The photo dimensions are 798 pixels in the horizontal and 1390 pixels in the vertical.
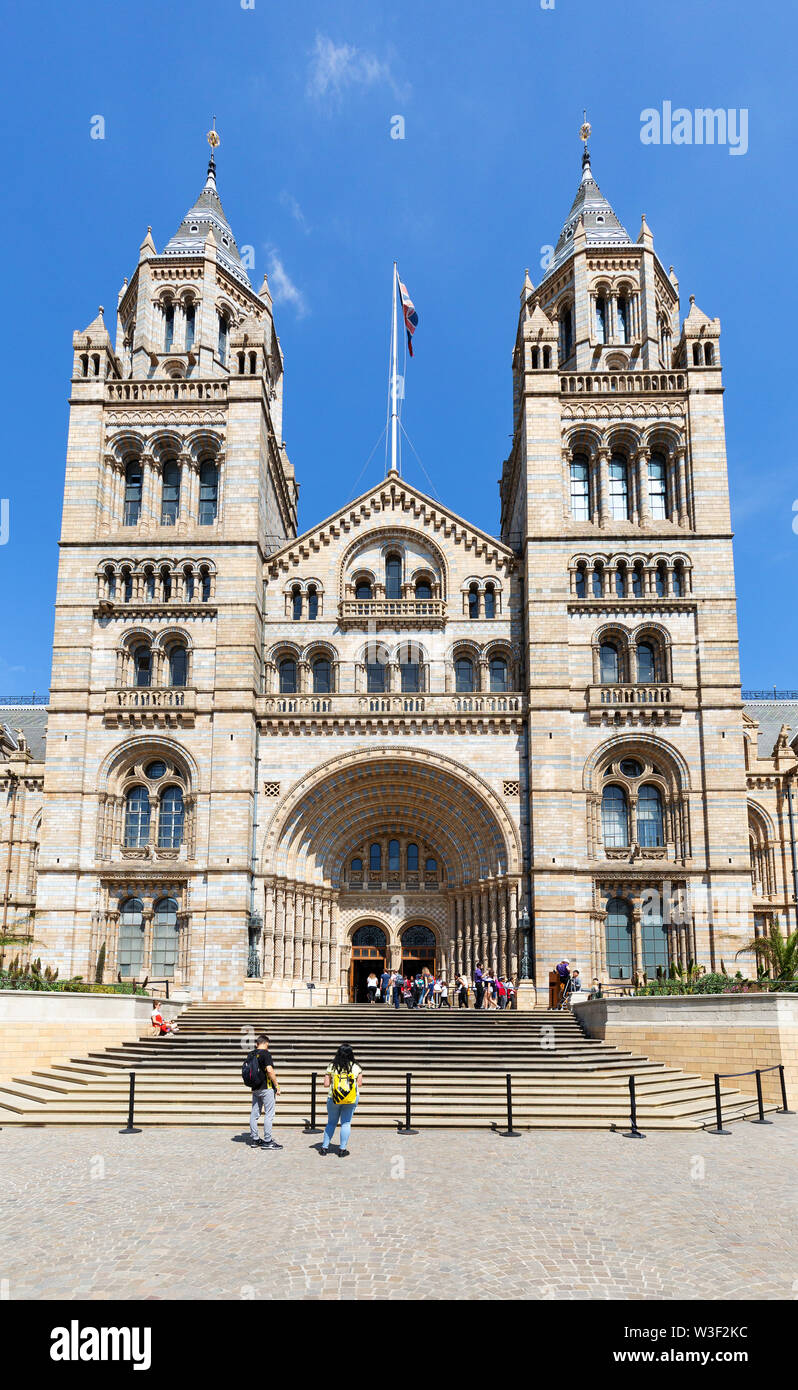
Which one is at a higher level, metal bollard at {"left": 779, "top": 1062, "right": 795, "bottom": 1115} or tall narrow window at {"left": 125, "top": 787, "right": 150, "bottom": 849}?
tall narrow window at {"left": 125, "top": 787, "right": 150, "bottom": 849}

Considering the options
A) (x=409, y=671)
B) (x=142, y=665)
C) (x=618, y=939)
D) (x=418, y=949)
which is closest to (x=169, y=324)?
(x=142, y=665)

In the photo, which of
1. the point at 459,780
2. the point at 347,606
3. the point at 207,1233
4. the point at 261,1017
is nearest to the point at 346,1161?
the point at 207,1233

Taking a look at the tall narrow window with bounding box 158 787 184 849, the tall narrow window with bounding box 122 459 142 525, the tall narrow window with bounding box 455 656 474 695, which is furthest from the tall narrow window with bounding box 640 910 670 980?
the tall narrow window with bounding box 122 459 142 525

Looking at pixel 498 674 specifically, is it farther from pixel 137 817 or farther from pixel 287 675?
pixel 137 817

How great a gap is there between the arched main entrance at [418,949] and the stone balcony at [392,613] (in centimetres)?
1111

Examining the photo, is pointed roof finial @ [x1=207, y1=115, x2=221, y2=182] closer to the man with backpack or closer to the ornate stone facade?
the ornate stone facade

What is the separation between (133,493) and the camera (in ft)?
125

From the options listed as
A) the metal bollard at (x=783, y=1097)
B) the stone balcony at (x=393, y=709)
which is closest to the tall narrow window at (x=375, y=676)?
the stone balcony at (x=393, y=709)

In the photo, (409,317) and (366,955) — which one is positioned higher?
(409,317)

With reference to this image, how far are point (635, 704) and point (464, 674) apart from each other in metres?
6.37

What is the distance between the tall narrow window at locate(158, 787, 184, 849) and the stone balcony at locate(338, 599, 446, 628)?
28.3 ft

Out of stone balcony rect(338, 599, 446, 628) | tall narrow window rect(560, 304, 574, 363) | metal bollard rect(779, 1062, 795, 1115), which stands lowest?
metal bollard rect(779, 1062, 795, 1115)

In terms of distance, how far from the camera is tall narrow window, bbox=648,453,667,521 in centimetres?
3669

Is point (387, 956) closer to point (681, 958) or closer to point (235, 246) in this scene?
point (681, 958)
